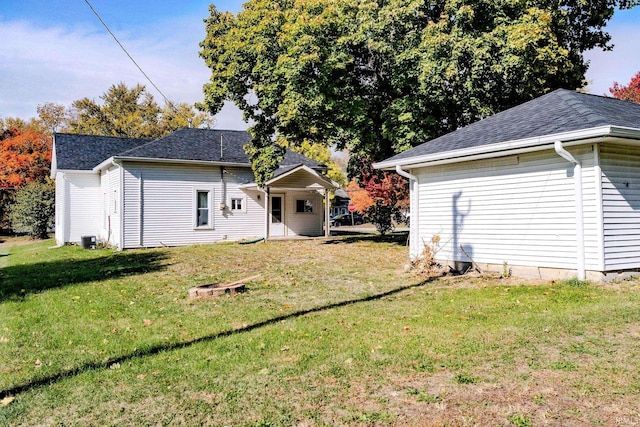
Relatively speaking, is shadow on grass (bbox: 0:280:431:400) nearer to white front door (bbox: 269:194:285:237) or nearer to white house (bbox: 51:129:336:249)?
white house (bbox: 51:129:336:249)

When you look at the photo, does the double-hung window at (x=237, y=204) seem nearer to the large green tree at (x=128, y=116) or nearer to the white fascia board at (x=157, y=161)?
the white fascia board at (x=157, y=161)

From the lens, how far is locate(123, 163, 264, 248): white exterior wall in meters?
18.8

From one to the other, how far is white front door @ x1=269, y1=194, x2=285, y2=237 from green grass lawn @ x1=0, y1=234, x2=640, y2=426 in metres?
12.8

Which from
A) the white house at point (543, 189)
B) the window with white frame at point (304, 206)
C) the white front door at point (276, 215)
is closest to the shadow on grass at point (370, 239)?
the window with white frame at point (304, 206)

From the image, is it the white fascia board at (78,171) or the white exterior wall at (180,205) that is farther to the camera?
the white fascia board at (78,171)

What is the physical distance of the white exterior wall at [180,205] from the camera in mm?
18812

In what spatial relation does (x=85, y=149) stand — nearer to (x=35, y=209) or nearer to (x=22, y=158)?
(x=35, y=209)

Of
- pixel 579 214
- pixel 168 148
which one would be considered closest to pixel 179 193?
pixel 168 148

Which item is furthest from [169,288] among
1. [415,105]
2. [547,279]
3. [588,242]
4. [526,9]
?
[526,9]

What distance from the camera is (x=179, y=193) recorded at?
1973cm

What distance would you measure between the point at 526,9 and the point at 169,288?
12941mm

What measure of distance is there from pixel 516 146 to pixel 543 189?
106cm

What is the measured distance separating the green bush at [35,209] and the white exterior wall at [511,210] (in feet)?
83.7

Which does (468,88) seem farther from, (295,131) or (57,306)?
(57,306)
